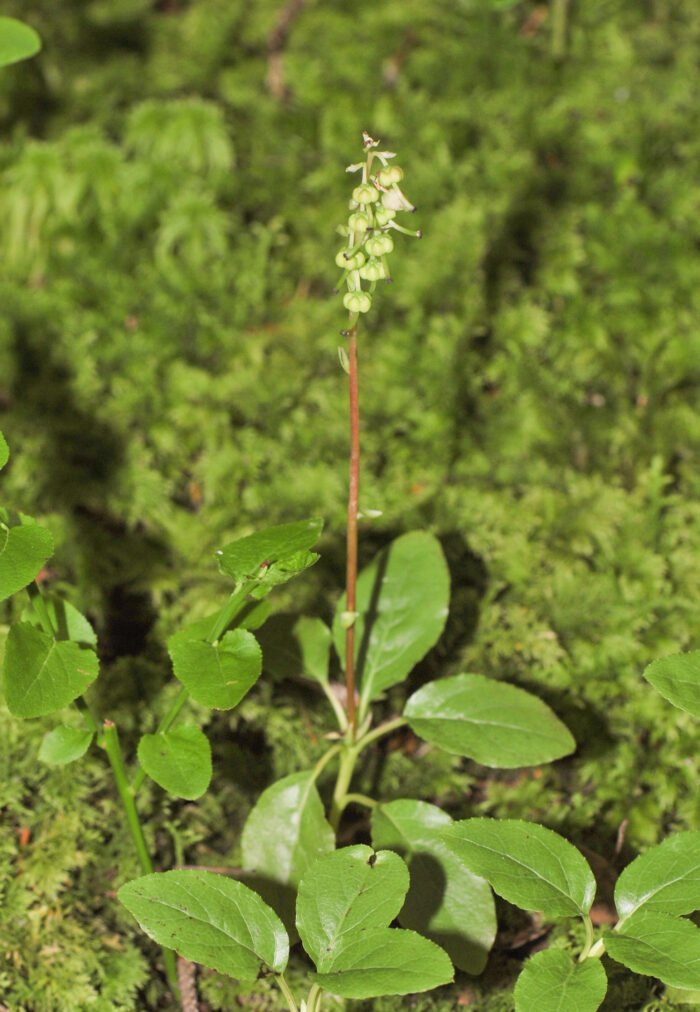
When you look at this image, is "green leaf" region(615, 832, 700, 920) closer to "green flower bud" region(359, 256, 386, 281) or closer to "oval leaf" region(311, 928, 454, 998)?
"oval leaf" region(311, 928, 454, 998)

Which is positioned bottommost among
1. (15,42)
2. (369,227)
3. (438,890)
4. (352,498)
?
(438,890)

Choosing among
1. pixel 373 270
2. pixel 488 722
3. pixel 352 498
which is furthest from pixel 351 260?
pixel 488 722

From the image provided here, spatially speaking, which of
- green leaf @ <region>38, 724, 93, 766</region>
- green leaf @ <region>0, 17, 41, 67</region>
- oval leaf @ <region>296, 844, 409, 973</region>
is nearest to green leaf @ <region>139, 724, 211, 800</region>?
green leaf @ <region>38, 724, 93, 766</region>

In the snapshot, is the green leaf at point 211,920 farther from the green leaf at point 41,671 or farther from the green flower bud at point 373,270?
the green flower bud at point 373,270

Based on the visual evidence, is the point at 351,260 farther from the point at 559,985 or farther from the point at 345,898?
the point at 559,985

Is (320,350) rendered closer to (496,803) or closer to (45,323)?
(45,323)

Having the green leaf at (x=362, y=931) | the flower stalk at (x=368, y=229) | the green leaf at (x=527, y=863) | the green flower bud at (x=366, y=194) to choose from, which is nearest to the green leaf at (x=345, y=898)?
the green leaf at (x=362, y=931)
